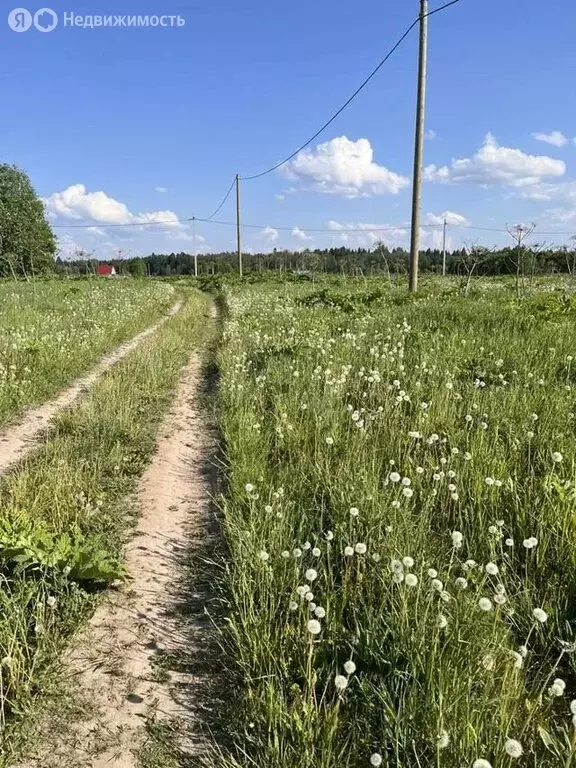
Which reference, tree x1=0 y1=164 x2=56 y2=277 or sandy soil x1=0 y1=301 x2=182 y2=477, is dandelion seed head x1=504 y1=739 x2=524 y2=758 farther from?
tree x1=0 y1=164 x2=56 y2=277

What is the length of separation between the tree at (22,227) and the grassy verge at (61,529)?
73.6 meters

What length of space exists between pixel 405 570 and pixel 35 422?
596cm

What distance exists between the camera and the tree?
74.9 m

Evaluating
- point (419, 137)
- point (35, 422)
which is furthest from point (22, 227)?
point (35, 422)

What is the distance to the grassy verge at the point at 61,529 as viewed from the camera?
287 cm

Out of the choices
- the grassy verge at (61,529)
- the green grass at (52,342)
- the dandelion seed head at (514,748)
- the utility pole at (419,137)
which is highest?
the utility pole at (419,137)

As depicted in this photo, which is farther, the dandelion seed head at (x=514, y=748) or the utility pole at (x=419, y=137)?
the utility pole at (x=419, y=137)

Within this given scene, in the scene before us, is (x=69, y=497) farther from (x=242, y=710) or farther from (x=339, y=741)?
(x=339, y=741)

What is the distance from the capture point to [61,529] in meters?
4.25

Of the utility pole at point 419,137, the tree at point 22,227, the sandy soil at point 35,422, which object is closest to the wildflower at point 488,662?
the sandy soil at point 35,422

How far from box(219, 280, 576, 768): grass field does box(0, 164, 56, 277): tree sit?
7563 cm

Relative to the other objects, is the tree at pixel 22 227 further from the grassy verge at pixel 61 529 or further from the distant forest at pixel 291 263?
the grassy verge at pixel 61 529

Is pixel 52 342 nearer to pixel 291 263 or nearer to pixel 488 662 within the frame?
pixel 488 662

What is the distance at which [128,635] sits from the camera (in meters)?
3.26
